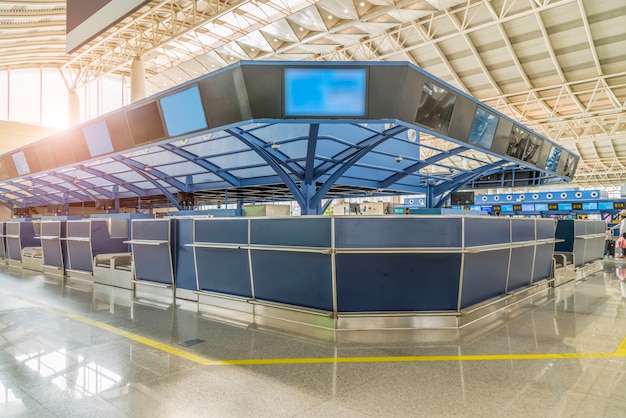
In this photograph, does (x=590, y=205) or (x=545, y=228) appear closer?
(x=545, y=228)

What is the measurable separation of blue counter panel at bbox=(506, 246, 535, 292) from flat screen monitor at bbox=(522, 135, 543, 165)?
22.0 feet

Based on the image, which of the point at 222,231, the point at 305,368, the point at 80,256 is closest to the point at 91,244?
the point at 80,256

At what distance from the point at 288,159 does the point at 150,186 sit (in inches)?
416

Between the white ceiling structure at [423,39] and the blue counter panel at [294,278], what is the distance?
13.0 m

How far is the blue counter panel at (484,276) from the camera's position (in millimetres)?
5625

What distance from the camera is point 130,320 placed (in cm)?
610

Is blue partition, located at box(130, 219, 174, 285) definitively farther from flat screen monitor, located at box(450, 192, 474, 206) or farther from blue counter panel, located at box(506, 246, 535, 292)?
flat screen monitor, located at box(450, 192, 474, 206)

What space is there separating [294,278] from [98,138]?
8.75 meters

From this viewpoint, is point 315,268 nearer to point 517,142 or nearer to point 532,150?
point 517,142

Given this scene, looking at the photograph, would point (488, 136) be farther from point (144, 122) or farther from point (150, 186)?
point (150, 186)

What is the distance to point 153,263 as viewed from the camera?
7.93 m

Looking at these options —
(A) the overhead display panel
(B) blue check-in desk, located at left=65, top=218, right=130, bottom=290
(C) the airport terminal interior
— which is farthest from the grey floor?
(A) the overhead display panel

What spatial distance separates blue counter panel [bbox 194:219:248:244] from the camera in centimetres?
634

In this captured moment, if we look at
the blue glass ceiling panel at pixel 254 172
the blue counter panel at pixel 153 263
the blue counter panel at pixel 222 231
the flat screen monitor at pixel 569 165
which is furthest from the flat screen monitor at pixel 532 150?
the blue counter panel at pixel 153 263
